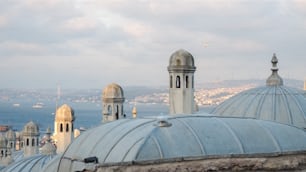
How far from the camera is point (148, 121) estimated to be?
10039 mm

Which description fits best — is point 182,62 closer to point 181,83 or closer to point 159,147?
point 181,83

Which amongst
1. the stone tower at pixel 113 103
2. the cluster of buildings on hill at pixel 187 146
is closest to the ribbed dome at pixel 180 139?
the cluster of buildings on hill at pixel 187 146

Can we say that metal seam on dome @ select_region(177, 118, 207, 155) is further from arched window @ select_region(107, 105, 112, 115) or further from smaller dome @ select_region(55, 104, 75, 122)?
smaller dome @ select_region(55, 104, 75, 122)

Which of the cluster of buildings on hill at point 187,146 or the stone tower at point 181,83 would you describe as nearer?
the cluster of buildings on hill at point 187,146

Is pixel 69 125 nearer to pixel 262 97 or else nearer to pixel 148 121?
pixel 262 97

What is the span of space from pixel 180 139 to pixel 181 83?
12.7m

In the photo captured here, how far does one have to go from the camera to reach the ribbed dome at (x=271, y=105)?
711 inches

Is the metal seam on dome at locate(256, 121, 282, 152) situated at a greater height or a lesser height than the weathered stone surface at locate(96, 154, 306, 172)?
greater

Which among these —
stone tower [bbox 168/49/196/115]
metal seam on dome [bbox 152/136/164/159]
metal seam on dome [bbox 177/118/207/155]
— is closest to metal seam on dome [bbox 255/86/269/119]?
stone tower [bbox 168/49/196/115]

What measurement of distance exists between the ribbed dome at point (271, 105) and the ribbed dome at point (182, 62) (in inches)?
109

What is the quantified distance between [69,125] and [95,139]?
26921mm

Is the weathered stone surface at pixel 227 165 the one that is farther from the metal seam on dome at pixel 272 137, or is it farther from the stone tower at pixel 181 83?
the stone tower at pixel 181 83

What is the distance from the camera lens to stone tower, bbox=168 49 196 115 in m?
21.7

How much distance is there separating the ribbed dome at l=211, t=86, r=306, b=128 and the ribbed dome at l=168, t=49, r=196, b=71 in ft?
9.09
